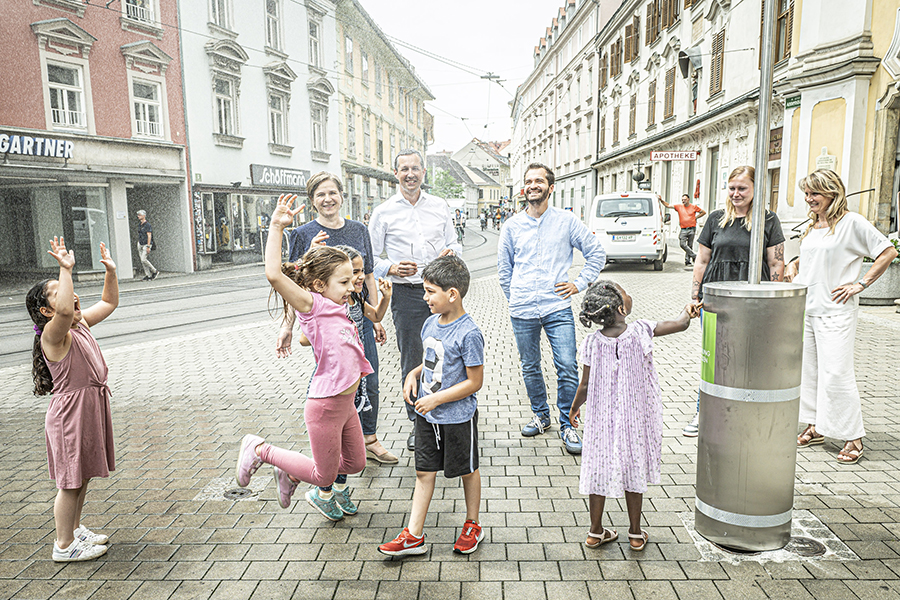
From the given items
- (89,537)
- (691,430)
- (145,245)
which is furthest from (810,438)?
(145,245)

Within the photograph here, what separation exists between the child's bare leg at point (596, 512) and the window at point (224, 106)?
2174cm

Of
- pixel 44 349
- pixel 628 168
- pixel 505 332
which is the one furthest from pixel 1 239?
pixel 628 168

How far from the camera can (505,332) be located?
9.16 meters

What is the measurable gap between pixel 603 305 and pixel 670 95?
26.0 meters

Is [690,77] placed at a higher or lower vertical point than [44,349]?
higher

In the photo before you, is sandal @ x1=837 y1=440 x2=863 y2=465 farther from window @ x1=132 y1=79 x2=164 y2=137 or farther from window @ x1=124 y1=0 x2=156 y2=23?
window @ x1=124 y1=0 x2=156 y2=23

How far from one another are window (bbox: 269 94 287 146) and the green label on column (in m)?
23.8

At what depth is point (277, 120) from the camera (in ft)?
83.0

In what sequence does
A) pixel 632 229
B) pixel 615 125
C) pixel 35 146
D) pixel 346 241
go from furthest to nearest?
pixel 615 125, pixel 632 229, pixel 35 146, pixel 346 241

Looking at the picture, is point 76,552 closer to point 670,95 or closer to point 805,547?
point 805,547

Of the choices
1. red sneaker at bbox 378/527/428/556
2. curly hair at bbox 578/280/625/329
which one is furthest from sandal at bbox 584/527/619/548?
curly hair at bbox 578/280/625/329

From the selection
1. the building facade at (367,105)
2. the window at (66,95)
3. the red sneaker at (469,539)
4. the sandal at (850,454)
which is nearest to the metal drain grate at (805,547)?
the sandal at (850,454)

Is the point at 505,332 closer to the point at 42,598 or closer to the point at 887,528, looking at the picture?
the point at 887,528

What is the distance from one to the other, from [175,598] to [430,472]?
4.00ft
